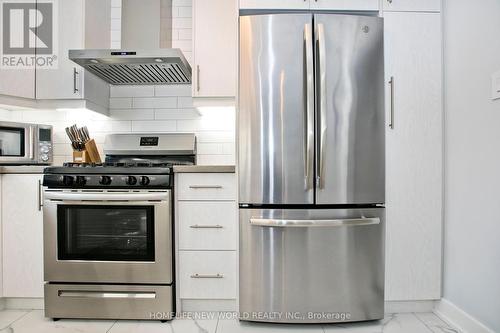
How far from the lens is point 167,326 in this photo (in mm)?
1861

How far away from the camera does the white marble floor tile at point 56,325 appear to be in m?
1.82

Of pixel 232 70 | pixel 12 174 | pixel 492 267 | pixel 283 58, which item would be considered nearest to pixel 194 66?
pixel 232 70

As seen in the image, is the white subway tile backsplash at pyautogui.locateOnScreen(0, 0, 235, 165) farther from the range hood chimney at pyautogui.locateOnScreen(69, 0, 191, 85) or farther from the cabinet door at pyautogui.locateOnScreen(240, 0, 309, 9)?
the cabinet door at pyautogui.locateOnScreen(240, 0, 309, 9)

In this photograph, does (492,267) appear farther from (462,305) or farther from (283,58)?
(283,58)

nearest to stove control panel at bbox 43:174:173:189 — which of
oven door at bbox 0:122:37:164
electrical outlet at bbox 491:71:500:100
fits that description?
oven door at bbox 0:122:37:164

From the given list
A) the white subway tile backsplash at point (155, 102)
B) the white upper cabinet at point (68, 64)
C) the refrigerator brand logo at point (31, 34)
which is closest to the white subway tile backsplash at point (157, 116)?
the white subway tile backsplash at point (155, 102)

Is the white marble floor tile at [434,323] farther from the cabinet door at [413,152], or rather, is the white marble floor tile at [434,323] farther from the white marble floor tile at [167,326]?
the white marble floor tile at [167,326]

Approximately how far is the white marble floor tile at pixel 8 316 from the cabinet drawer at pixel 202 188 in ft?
4.01

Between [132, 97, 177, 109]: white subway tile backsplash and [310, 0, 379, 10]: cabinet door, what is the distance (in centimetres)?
128

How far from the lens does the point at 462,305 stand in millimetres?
1798

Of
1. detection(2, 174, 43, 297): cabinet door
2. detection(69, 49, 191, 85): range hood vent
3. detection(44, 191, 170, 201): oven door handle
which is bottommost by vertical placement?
detection(2, 174, 43, 297): cabinet door

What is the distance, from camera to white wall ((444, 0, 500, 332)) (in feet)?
5.21

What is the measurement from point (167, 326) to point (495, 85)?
7.01 ft

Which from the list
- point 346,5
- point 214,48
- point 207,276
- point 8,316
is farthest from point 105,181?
point 346,5
